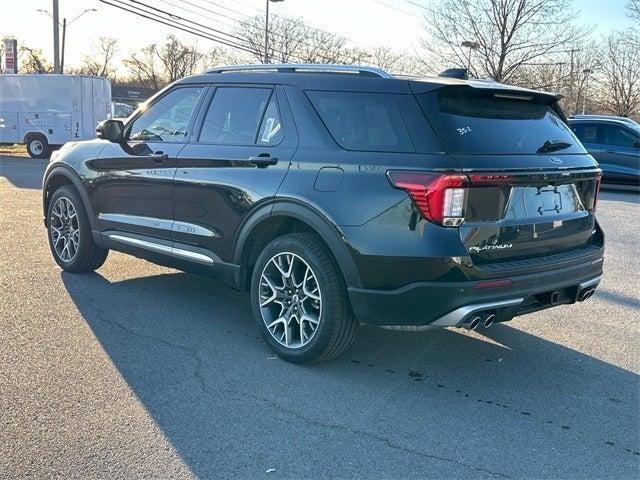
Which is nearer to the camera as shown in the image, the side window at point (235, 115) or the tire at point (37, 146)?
the side window at point (235, 115)

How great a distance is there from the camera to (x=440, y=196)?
3613 mm

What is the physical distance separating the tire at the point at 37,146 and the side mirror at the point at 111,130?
20.7 metres

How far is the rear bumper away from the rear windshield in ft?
2.51

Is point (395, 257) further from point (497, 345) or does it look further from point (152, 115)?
point (152, 115)

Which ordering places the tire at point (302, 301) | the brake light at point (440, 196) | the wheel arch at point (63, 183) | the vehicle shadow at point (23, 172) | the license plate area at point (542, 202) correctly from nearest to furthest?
the brake light at point (440, 196) → the license plate area at point (542, 202) → the tire at point (302, 301) → the wheel arch at point (63, 183) → the vehicle shadow at point (23, 172)

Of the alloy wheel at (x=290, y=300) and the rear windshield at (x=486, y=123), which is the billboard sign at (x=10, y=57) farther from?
the rear windshield at (x=486, y=123)

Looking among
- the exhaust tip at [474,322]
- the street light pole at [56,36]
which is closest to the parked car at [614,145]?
the exhaust tip at [474,322]

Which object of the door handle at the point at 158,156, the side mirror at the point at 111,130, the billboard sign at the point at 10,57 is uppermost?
the billboard sign at the point at 10,57

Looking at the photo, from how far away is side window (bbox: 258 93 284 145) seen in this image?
4492 millimetres

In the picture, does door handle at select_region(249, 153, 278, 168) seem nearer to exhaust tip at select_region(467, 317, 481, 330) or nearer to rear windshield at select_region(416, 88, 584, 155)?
rear windshield at select_region(416, 88, 584, 155)

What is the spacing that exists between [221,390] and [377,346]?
1298mm

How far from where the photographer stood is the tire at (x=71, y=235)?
20.4 ft

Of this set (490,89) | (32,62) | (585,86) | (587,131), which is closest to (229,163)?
(490,89)

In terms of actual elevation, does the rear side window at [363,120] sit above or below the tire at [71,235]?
above
